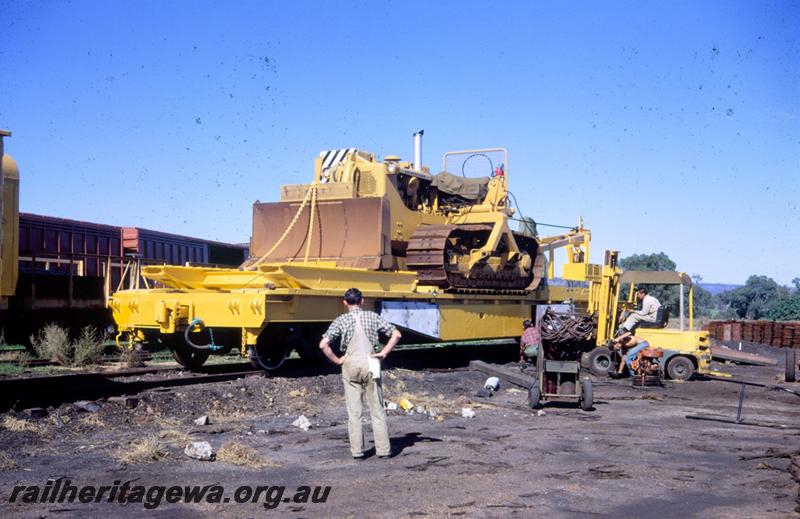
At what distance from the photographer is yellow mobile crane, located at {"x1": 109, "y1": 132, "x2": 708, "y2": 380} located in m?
11.4

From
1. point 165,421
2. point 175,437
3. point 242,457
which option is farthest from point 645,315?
point 242,457

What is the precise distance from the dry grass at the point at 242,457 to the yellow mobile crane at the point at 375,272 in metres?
4.09

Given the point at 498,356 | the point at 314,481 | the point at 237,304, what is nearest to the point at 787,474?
the point at 314,481

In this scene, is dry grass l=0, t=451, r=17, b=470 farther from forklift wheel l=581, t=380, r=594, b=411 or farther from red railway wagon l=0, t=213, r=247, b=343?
Result: red railway wagon l=0, t=213, r=247, b=343

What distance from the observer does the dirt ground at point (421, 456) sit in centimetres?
542

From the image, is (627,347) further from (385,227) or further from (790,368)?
(385,227)

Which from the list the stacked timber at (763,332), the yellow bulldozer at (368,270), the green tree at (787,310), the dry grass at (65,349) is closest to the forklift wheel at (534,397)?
the yellow bulldozer at (368,270)

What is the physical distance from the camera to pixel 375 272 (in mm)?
12781

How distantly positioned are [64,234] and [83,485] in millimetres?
15737

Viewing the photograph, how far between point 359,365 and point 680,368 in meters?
9.07

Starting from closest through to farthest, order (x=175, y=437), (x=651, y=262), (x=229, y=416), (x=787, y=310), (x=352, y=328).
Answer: (x=352, y=328)
(x=175, y=437)
(x=229, y=416)
(x=787, y=310)
(x=651, y=262)

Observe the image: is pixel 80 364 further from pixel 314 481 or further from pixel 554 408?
pixel 314 481

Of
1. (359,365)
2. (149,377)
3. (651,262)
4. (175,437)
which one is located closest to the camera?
(359,365)

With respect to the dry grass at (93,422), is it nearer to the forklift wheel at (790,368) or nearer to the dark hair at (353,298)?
the dark hair at (353,298)
